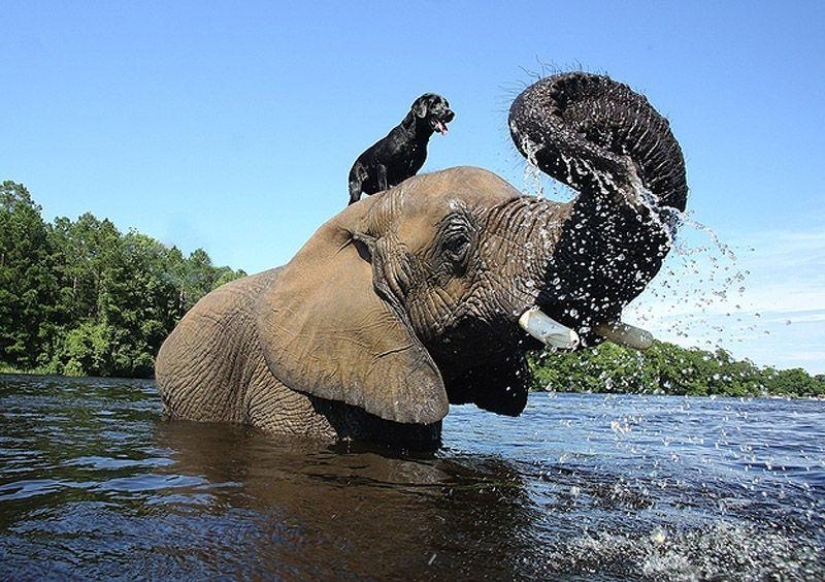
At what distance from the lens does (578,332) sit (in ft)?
15.9

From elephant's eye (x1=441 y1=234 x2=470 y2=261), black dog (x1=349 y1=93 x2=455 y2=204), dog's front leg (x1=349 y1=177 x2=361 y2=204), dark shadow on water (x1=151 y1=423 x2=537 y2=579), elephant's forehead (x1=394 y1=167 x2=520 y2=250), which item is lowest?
dark shadow on water (x1=151 y1=423 x2=537 y2=579)

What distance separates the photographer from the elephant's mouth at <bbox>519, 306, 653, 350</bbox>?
459 cm

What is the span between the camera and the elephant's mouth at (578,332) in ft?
15.1

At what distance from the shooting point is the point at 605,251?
4441mm

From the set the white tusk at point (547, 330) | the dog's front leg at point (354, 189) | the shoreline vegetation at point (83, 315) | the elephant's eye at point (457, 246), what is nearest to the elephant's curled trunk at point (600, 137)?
the white tusk at point (547, 330)

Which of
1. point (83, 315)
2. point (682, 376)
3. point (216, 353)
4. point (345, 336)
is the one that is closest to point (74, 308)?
point (83, 315)

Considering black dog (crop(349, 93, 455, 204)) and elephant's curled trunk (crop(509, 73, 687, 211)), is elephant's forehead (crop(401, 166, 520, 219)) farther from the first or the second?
black dog (crop(349, 93, 455, 204))

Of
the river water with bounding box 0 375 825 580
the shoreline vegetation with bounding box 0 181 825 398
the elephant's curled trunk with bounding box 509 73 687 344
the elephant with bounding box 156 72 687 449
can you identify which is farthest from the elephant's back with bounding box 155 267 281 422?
the shoreline vegetation with bounding box 0 181 825 398

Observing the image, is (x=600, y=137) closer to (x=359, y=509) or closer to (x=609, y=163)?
(x=609, y=163)

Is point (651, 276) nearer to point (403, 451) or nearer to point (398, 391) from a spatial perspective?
point (398, 391)

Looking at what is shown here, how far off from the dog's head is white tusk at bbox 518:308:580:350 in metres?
2.89

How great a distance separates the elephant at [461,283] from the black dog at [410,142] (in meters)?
1.41

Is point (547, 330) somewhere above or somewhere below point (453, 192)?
below

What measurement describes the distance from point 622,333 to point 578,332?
0.88ft
